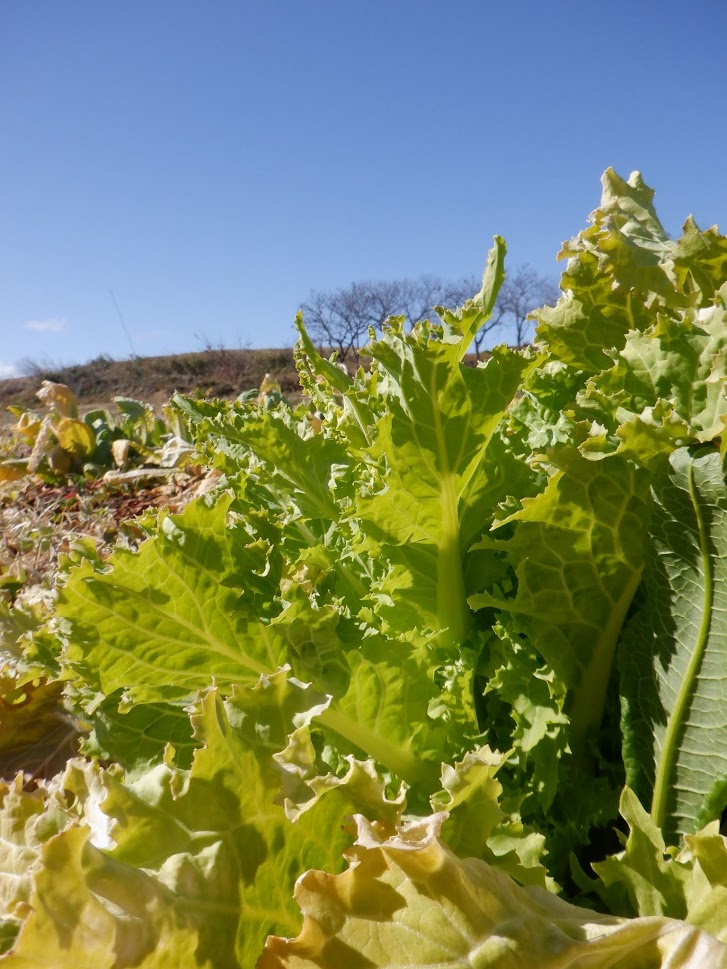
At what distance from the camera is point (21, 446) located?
7.46 m

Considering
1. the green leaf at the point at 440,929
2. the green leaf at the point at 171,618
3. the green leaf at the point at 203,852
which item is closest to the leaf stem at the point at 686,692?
the green leaf at the point at 440,929

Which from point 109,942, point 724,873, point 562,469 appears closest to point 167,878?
point 109,942

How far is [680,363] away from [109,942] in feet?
4.07

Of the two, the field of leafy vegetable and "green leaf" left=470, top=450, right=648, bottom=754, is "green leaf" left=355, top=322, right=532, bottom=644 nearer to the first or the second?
the field of leafy vegetable

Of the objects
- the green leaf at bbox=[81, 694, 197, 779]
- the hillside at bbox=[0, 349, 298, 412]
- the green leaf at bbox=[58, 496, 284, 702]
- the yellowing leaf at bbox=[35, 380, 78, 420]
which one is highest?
the hillside at bbox=[0, 349, 298, 412]

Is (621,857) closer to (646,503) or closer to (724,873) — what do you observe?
(724,873)

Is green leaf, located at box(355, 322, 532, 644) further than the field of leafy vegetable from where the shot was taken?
Yes

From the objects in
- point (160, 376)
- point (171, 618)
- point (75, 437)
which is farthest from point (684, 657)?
point (160, 376)

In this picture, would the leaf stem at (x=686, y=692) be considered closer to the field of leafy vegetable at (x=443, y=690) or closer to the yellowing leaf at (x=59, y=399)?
the field of leafy vegetable at (x=443, y=690)

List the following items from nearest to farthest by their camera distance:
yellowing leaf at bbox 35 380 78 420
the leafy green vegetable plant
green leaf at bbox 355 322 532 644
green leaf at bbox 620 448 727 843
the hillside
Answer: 1. green leaf at bbox 620 448 727 843
2. green leaf at bbox 355 322 532 644
3. the leafy green vegetable plant
4. yellowing leaf at bbox 35 380 78 420
5. the hillside

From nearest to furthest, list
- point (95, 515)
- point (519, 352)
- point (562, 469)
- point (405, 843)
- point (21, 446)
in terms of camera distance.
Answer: point (405, 843) → point (562, 469) → point (519, 352) → point (95, 515) → point (21, 446)

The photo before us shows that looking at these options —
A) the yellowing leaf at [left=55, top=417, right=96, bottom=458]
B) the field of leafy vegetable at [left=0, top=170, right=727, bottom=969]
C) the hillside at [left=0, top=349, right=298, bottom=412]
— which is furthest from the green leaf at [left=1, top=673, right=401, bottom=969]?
the hillside at [left=0, top=349, right=298, bottom=412]

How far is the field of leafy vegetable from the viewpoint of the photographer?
0.93m

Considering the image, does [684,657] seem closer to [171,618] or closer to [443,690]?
[443,690]
